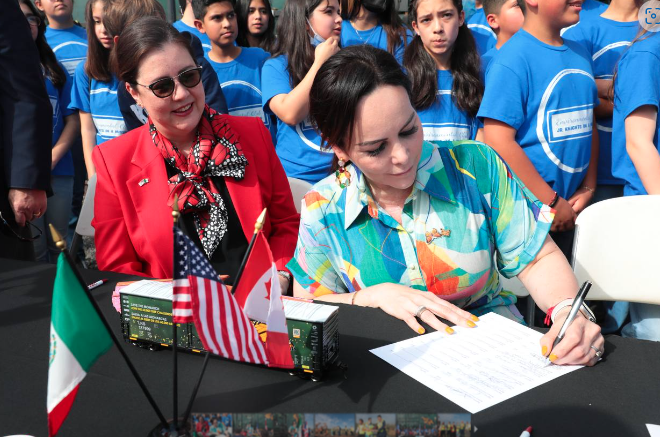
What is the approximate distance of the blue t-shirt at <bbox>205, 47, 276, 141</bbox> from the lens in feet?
12.3

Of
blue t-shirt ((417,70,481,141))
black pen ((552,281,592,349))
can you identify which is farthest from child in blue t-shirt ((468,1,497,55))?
black pen ((552,281,592,349))

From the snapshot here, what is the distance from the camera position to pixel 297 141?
323 centimetres

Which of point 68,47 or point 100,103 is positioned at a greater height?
point 68,47

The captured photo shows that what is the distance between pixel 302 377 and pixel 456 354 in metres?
0.37

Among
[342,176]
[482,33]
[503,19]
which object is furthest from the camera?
[482,33]

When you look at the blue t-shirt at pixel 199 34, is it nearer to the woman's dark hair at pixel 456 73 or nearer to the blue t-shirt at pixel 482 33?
the woman's dark hair at pixel 456 73

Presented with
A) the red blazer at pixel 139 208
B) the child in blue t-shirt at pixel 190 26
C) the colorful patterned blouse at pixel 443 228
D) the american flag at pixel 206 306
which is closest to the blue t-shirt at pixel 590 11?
the colorful patterned blouse at pixel 443 228

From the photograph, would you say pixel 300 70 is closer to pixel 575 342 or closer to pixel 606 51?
pixel 606 51

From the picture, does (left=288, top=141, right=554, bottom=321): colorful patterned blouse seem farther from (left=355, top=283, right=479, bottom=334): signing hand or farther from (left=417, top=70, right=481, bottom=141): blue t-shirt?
(left=417, top=70, right=481, bottom=141): blue t-shirt

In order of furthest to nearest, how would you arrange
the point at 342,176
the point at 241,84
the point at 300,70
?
the point at 241,84, the point at 300,70, the point at 342,176

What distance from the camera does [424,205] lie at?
1.75 m

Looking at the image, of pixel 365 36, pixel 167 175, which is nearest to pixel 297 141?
pixel 365 36

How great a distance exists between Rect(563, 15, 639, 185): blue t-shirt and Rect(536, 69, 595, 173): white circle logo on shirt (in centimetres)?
35

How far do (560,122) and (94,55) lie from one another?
2690 millimetres
